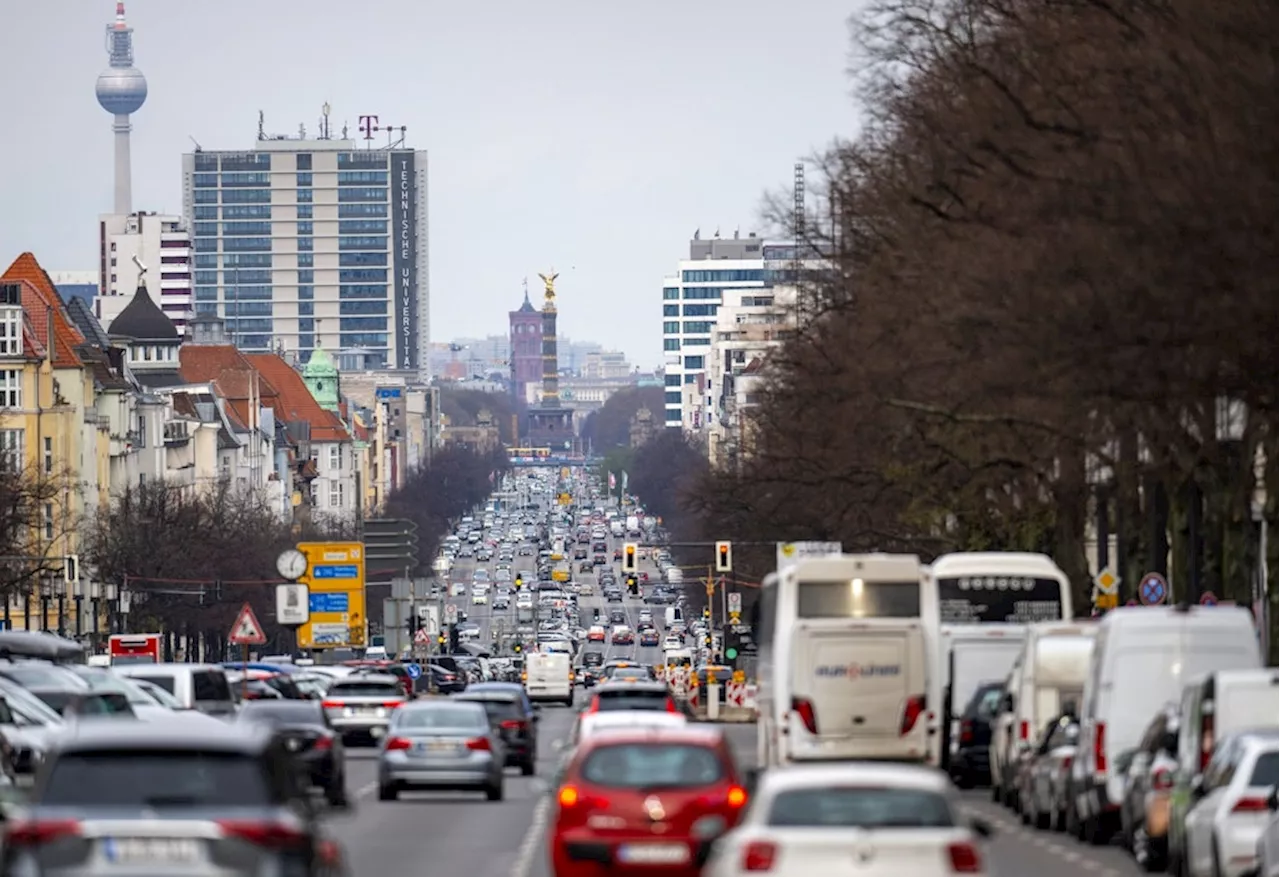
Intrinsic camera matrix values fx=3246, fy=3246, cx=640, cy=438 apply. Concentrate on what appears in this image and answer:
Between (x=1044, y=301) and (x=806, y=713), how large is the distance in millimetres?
5922

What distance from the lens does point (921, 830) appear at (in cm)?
1906

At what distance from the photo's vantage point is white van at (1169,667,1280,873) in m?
28.3

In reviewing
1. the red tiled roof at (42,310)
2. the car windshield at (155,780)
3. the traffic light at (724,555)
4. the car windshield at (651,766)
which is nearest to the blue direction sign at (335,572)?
the traffic light at (724,555)

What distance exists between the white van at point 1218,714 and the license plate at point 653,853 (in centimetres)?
522

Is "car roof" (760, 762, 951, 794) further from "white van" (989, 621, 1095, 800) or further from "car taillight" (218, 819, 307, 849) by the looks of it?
"white van" (989, 621, 1095, 800)

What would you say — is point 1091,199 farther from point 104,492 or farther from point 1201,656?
point 104,492

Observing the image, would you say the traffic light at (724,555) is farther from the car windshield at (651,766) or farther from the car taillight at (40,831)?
the car taillight at (40,831)

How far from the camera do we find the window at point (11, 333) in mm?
133125

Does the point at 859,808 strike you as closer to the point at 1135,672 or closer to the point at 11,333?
the point at 1135,672

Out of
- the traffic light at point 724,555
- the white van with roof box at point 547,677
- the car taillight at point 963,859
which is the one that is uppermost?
the traffic light at point 724,555

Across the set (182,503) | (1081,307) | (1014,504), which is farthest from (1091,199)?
(182,503)

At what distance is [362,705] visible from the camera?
60.7 metres

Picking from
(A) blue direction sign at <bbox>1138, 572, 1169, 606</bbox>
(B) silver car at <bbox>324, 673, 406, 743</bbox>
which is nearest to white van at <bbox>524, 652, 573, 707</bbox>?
(B) silver car at <bbox>324, 673, 406, 743</bbox>

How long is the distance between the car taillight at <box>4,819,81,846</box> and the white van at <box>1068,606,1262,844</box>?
17.8 m
